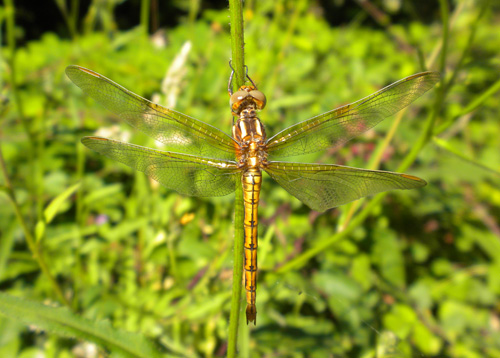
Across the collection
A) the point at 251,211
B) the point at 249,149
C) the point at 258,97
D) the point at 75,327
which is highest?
the point at 258,97

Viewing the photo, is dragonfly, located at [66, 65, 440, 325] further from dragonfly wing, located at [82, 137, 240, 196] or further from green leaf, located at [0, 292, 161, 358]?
green leaf, located at [0, 292, 161, 358]

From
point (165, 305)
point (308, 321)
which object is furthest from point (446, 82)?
point (165, 305)

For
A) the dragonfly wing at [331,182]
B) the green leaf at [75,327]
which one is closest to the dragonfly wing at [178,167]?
the dragonfly wing at [331,182]

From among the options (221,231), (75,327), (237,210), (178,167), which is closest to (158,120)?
(178,167)

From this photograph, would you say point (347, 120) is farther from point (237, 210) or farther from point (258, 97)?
point (237, 210)

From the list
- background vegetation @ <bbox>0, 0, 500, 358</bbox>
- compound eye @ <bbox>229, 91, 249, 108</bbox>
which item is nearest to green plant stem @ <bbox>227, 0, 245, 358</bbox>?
compound eye @ <bbox>229, 91, 249, 108</bbox>

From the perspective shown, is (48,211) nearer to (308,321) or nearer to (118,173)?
(118,173)

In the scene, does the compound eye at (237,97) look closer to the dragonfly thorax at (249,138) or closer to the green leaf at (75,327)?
the dragonfly thorax at (249,138)
